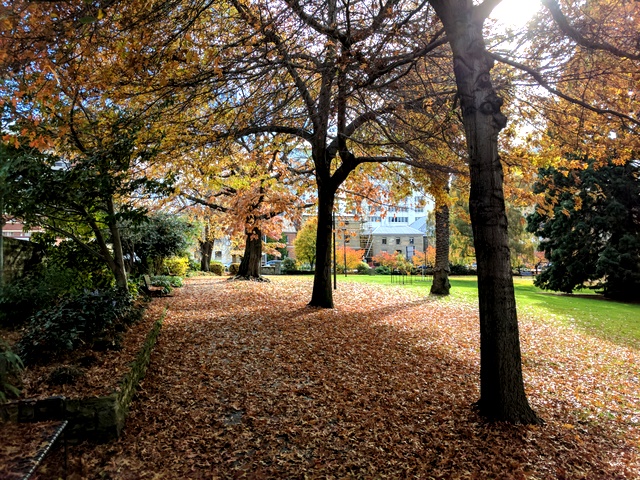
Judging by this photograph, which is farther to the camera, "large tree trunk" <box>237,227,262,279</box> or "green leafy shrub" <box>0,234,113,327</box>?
"large tree trunk" <box>237,227,262,279</box>

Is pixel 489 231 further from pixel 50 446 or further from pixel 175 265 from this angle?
pixel 175 265

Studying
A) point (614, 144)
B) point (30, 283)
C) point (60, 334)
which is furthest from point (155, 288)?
point (614, 144)

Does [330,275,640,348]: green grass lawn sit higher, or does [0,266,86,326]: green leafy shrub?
[0,266,86,326]: green leafy shrub

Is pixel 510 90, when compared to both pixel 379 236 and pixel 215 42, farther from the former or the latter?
pixel 379 236

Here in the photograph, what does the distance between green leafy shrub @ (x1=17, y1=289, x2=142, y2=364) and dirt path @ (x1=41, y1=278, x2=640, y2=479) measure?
89 centimetres

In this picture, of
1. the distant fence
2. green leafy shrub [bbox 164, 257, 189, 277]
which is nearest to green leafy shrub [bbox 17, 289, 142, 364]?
the distant fence

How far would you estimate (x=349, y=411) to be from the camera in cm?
453

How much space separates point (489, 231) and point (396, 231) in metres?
55.3

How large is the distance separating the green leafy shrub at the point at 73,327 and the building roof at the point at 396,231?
52.7 metres

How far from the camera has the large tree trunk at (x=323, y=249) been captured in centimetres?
1045

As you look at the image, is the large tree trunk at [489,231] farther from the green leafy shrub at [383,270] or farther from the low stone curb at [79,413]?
the green leafy shrub at [383,270]

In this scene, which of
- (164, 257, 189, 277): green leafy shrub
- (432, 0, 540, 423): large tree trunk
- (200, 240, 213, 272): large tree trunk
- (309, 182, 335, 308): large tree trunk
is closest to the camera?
(432, 0, 540, 423): large tree trunk

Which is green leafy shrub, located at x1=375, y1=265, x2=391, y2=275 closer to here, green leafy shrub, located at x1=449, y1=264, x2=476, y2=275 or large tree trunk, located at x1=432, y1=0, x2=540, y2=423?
green leafy shrub, located at x1=449, y1=264, x2=476, y2=275

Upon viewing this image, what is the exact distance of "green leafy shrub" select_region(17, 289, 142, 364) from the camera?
4674 mm
